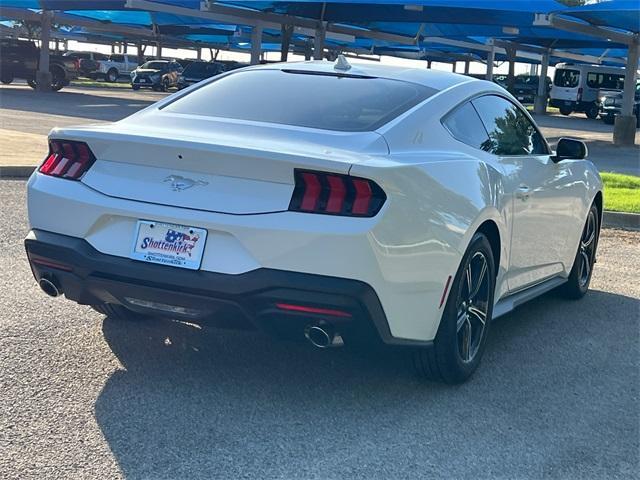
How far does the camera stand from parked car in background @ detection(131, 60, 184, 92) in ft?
156

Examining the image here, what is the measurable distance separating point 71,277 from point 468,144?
218cm

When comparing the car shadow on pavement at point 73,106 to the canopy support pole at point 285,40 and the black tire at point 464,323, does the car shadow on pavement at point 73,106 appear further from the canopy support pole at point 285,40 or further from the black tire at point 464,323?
the black tire at point 464,323

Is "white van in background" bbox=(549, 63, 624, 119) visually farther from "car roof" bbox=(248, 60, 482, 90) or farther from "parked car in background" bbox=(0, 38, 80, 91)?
"car roof" bbox=(248, 60, 482, 90)

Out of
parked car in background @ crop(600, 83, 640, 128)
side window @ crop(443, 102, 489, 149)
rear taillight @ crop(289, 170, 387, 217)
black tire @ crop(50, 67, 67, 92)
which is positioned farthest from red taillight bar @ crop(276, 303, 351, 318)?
parked car in background @ crop(600, 83, 640, 128)

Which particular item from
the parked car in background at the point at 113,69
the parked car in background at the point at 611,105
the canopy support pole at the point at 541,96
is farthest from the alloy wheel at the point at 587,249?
the parked car in background at the point at 113,69

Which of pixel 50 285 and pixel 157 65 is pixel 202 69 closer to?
pixel 157 65

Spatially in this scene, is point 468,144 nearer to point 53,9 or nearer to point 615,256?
point 615,256

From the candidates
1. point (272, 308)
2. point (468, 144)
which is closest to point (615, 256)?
point (468, 144)

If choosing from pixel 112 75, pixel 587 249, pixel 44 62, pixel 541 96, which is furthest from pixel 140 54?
pixel 587 249

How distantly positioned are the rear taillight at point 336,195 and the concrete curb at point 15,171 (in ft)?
26.4

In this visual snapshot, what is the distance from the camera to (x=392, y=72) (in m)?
5.20

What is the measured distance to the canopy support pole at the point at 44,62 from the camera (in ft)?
119

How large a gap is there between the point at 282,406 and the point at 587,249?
3.61 metres

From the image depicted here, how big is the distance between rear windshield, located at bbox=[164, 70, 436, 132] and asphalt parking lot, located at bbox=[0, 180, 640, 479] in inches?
50.3
